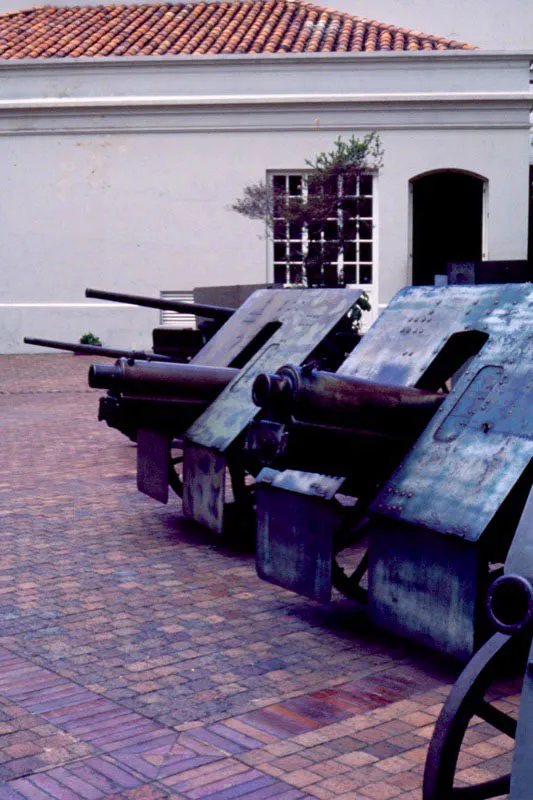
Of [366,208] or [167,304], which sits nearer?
[167,304]

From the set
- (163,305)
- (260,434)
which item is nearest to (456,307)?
(260,434)

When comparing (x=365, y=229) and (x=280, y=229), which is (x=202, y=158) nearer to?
(x=280, y=229)

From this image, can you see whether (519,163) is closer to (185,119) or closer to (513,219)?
(513,219)

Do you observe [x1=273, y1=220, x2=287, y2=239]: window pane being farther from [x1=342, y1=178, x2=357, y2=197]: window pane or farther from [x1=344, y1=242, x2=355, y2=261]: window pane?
[x1=344, y1=242, x2=355, y2=261]: window pane

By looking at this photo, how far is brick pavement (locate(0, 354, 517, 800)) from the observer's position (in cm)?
347

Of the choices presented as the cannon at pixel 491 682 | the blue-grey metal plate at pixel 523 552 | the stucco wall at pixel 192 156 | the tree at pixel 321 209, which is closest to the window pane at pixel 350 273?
the stucco wall at pixel 192 156

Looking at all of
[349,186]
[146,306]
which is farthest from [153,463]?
[349,186]

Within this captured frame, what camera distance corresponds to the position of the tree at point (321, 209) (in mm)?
17750

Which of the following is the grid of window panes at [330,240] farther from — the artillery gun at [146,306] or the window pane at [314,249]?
the artillery gun at [146,306]

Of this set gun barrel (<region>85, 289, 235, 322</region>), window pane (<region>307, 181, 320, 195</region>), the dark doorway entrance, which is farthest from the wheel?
the dark doorway entrance

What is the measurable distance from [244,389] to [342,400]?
7.06 ft

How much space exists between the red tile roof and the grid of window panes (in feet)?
8.41

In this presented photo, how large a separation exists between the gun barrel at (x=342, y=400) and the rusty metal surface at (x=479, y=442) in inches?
4.3

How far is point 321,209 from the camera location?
57.5 ft
